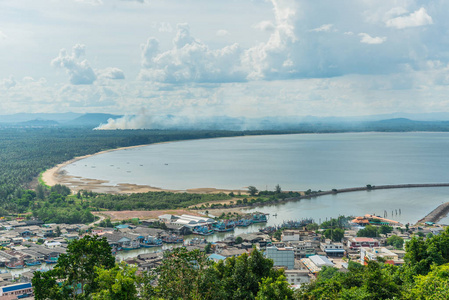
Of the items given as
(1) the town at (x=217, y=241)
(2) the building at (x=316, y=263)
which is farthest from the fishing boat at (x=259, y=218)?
(2) the building at (x=316, y=263)

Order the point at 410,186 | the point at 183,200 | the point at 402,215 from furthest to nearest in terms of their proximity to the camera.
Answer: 1. the point at 410,186
2. the point at 183,200
3. the point at 402,215

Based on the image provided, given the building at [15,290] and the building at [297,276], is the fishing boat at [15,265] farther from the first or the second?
the building at [297,276]

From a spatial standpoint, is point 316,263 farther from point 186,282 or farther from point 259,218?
point 186,282

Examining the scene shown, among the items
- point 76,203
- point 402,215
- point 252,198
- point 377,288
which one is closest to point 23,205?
point 76,203

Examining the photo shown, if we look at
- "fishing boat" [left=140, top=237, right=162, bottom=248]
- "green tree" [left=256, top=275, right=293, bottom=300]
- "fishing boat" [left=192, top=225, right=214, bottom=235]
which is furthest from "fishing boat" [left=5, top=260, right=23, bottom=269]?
"green tree" [left=256, top=275, right=293, bottom=300]

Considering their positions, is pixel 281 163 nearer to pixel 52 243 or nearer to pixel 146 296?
pixel 52 243

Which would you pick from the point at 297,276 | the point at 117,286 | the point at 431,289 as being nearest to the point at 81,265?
the point at 117,286

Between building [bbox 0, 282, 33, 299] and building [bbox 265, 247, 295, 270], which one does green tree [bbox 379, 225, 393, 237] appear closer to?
building [bbox 265, 247, 295, 270]
